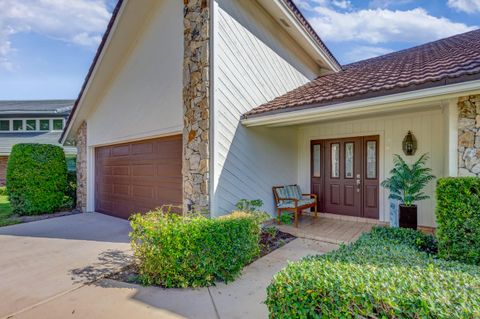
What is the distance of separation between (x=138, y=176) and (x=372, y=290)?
24.0 feet

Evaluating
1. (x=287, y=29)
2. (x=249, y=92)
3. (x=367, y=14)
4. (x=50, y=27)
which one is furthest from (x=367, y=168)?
(x=50, y=27)

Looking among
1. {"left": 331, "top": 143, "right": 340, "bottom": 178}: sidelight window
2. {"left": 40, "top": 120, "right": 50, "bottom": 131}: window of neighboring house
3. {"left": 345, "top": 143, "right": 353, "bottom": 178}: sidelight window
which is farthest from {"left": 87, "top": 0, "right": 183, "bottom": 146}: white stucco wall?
{"left": 40, "top": 120, "right": 50, "bottom": 131}: window of neighboring house

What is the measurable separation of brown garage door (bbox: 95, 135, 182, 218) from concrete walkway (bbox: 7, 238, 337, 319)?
3.02 m

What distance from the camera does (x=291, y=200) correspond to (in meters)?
6.97

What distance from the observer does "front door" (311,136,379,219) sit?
7.25 meters

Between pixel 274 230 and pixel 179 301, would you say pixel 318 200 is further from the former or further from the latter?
pixel 179 301

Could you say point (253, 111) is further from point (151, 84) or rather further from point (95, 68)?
point (95, 68)

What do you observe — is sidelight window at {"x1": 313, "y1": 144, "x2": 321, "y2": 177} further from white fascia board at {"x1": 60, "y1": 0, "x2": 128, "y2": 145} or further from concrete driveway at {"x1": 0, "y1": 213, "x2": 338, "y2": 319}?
white fascia board at {"x1": 60, "y1": 0, "x2": 128, "y2": 145}

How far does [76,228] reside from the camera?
24.0 feet

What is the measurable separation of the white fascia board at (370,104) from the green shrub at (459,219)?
133 cm

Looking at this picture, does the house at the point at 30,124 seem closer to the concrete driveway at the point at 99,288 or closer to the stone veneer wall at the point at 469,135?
the concrete driveway at the point at 99,288

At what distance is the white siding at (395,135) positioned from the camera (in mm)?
6223

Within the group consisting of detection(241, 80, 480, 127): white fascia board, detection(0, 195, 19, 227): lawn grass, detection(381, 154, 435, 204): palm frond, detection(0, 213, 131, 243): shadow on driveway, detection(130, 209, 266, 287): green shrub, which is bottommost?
detection(0, 195, 19, 227): lawn grass

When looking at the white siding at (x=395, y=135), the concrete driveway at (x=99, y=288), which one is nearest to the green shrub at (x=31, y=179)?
the concrete driveway at (x=99, y=288)
